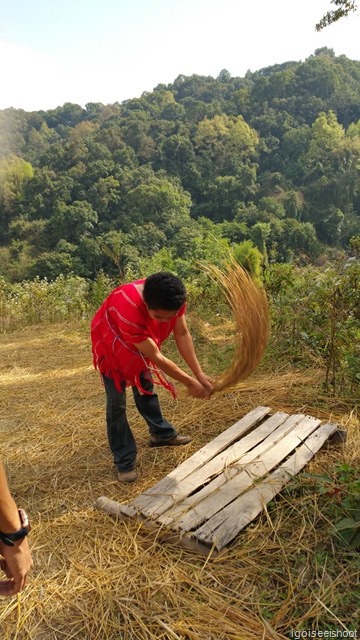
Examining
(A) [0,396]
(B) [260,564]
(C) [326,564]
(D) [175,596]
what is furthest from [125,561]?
(A) [0,396]

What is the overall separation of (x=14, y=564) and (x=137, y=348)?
1.22 m

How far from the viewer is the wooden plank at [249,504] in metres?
1.80

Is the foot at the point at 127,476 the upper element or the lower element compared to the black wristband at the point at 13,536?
lower

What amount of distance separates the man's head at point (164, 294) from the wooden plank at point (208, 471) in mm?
832

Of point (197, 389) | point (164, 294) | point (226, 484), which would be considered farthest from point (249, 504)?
point (164, 294)

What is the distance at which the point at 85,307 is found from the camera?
716 cm

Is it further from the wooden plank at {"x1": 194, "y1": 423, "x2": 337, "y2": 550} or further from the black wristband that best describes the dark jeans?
the black wristband

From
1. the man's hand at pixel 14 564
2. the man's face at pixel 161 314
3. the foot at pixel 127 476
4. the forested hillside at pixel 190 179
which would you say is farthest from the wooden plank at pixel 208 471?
the forested hillside at pixel 190 179

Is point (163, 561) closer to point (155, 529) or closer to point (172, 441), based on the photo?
point (155, 529)

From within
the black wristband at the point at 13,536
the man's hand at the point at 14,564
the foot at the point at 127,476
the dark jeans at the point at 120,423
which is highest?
the black wristband at the point at 13,536

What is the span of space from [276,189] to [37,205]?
24033mm

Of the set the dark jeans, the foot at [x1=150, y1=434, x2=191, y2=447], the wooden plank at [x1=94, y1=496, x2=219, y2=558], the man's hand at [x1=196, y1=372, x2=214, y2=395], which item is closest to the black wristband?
the wooden plank at [x1=94, y1=496, x2=219, y2=558]

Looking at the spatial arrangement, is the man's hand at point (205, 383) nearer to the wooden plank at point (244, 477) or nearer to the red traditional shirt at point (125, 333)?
the red traditional shirt at point (125, 333)

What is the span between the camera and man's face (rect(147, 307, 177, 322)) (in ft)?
6.66
